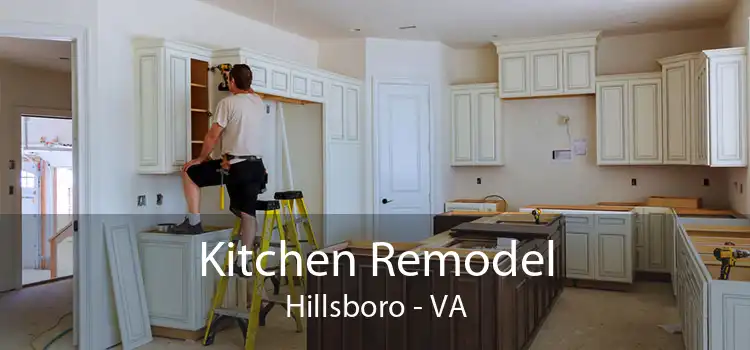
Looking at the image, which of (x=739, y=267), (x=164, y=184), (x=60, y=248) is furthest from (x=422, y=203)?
(x=60, y=248)

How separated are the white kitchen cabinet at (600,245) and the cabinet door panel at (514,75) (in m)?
1.53

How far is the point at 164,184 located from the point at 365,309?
232cm

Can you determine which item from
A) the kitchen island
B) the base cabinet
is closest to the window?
the kitchen island

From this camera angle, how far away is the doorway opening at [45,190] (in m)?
8.41

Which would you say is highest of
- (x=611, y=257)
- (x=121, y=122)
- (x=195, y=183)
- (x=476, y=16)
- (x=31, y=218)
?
(x=476, y=16)

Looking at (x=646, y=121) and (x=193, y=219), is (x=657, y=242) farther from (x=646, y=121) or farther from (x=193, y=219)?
(x=193, y=219)

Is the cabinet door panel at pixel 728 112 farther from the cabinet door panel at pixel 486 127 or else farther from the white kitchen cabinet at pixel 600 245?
the cabinet door panel at pixel 486 127

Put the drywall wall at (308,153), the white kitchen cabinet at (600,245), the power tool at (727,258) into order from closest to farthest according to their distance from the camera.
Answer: the power tool at (727,258)
the white kitchen cabinet at (600,245)
the drywall wall at (308,153)

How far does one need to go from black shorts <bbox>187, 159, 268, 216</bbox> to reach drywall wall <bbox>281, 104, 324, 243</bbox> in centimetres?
176

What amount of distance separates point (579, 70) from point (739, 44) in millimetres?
1659

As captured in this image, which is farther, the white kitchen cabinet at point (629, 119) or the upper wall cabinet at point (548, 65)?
the upper wall cabinet at point (548, 65)

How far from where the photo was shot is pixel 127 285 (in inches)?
166

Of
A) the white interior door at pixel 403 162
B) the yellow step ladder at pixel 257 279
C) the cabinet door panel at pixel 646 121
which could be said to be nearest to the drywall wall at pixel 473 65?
the white interior door at pixel 403 162

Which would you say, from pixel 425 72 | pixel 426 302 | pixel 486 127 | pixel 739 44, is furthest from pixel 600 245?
pixel 426 302
